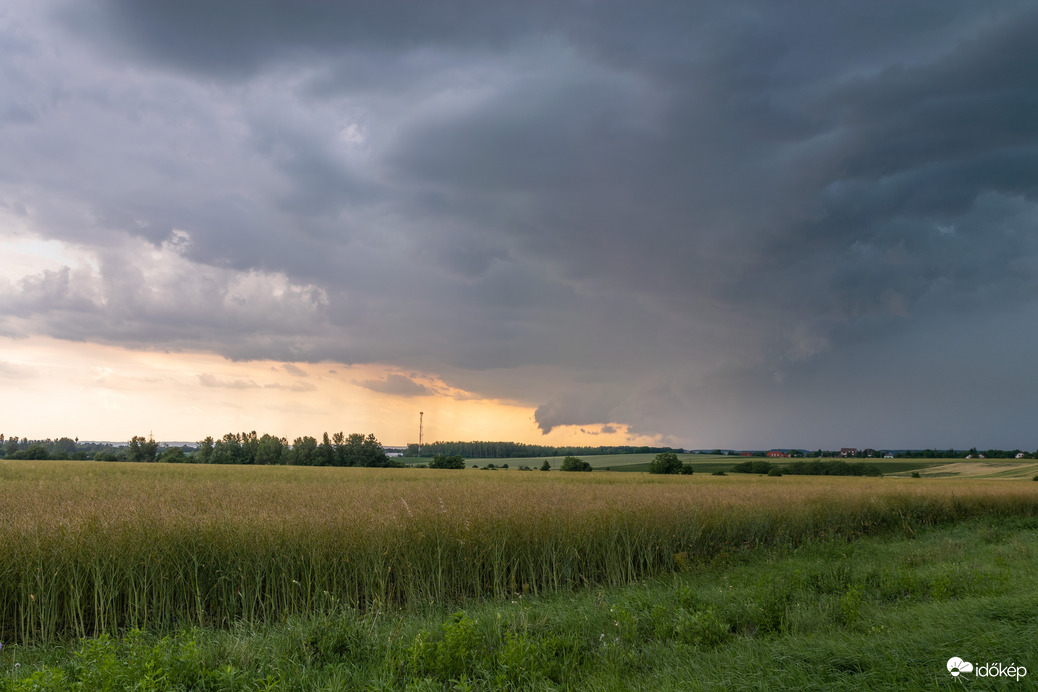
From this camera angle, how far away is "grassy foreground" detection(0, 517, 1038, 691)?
4.44 m

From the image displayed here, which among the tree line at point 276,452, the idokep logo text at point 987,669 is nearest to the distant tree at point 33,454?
the tree line at point 276,452

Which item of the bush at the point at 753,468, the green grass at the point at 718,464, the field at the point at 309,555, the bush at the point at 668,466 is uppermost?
the field at the point at 309,555

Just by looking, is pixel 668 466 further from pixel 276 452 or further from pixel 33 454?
pixel 33 454

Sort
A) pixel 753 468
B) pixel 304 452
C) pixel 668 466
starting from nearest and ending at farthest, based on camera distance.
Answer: pixel 668 466
pixel 753 468
pixel 304 452

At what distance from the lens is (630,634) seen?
19.3 feet

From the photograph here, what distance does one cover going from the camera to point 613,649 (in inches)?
212

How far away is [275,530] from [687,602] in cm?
648

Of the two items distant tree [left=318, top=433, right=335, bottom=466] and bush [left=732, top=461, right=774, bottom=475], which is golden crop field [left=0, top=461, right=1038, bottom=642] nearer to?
bush [left=732, top=461, right=774, bottom=475]

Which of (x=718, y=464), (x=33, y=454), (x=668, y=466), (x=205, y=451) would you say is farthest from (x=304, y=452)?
(x=718, y=464)

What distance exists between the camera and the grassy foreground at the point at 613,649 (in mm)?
4438

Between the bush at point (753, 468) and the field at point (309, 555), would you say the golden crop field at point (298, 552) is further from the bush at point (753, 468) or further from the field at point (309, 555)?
the bush at point (753, 468)

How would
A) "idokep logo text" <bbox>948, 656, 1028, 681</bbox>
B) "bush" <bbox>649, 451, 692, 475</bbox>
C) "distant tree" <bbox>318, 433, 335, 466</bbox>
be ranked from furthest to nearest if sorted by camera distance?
"distant tree" <bbox>318, 433, 335, 466</bbox>
"bush" <bbox>649, 451, 692, 475</bbox>
"idokep logo text" <bbox>948, 656, 1028, 681</bbox>

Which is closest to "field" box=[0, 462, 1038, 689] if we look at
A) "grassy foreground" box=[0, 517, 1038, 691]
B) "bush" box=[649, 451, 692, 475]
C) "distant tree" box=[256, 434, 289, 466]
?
"grassy foreground" box=[0, 517, 1038, 691]

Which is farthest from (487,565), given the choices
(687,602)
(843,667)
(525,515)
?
(843,667)
